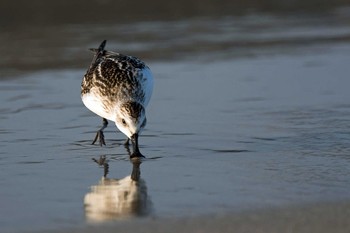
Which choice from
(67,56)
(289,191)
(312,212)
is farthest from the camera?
(67,56)

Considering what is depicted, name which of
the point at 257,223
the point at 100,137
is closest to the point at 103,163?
the point at 100,137

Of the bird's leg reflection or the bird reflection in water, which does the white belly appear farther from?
the bird reflection in water

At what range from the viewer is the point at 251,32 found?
14.2 meters

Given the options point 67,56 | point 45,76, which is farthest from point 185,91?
point 67,56

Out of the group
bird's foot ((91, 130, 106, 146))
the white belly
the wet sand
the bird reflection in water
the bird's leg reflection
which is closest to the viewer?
the wet sand

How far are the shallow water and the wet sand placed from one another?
145 mm

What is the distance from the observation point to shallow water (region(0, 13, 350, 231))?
243 inches

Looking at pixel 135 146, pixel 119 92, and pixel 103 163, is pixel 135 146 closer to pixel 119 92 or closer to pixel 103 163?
pixel 103 163

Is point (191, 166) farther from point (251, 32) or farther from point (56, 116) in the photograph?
point (251, 32)

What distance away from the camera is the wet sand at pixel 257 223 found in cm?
550

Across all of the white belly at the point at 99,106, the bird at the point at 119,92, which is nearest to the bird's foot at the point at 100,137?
the bird at the point at 119,92

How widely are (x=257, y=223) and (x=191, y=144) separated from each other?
2.31 metres

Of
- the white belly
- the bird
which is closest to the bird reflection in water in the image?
the bird

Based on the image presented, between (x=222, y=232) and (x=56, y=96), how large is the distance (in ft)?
16.2
